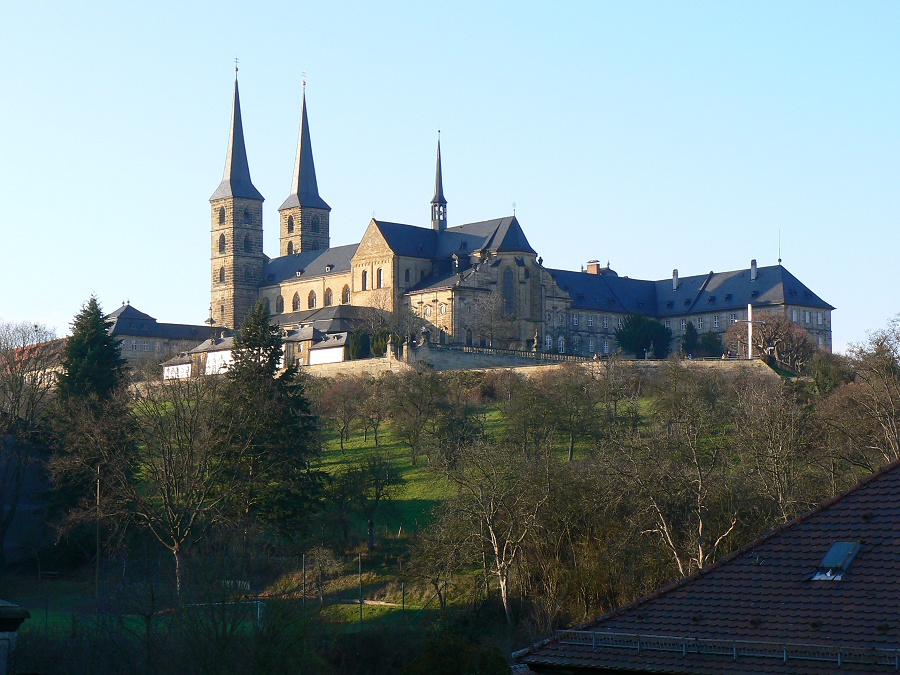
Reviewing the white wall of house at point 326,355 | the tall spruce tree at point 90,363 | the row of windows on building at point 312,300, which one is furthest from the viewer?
the row of windows on building at point 312,300

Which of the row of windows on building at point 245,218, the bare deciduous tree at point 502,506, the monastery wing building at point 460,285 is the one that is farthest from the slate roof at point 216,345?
the bare deciduous tree at point 502,506

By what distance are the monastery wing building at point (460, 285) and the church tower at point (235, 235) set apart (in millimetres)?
101

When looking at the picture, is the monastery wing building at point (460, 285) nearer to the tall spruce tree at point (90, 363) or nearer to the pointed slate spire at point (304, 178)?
the pointed slate spire at point (304, 178)

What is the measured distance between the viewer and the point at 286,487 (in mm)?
42812

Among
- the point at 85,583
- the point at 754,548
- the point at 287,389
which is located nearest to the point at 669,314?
the point at 287,389

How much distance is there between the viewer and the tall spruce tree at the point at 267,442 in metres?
42.5

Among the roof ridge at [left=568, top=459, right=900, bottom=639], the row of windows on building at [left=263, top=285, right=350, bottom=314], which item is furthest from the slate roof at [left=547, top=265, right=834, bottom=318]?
the roof ridge at [left=568, top=459, right=900, bottom=639]

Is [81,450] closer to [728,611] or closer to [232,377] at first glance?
[232,377]

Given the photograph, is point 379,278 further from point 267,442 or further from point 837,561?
point 837,561

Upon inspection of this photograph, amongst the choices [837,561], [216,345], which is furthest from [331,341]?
[837,561]

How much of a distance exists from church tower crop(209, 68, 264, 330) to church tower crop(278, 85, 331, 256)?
4457 millimetres

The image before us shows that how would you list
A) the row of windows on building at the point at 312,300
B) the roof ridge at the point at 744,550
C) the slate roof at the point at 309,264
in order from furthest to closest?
the slate roof at the point at 309,264, the row of windows on building at the point at 312,300, the roof ridge at the point at 744,550

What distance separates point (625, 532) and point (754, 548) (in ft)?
68.3

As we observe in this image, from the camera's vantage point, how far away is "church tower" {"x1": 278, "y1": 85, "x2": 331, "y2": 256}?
125 m
